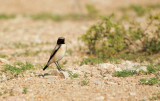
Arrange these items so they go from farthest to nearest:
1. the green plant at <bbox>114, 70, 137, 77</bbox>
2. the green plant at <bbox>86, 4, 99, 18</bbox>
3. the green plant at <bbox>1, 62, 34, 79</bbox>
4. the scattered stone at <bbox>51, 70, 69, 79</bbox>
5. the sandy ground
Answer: the green plant at <bbox>86, 4, 99, 18</bbox>
the green plant at <bbox>1, 62, 34, 79</bbox>
the green plant at <bbox>114, 70, 137, 77</bbox>
the scattered stone at <bbox>51, 70, 69, 79</bbox>
the sandy ground

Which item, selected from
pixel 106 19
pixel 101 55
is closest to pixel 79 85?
pixel 101 55

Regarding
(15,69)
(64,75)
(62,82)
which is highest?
(15,69)

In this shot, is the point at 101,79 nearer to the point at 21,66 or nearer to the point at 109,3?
the point at 21,66

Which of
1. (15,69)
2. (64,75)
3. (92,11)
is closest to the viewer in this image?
(64,75)

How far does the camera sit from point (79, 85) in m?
5.76

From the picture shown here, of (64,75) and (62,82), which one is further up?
(64,75)

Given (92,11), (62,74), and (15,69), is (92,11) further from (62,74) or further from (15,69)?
(62,74)

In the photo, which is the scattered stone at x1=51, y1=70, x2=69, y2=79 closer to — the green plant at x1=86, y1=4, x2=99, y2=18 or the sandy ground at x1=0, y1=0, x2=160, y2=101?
the sandy ground at x1=0, y1=0, x2=160, y2=101

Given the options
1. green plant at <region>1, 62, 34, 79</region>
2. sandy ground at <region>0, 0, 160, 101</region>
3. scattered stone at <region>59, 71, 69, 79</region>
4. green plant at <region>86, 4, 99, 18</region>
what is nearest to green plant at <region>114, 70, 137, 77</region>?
sandy ground at <region>0, 0, 160, 101</region>

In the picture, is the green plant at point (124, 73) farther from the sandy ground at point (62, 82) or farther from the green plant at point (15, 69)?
the green plant at point (15, 69)

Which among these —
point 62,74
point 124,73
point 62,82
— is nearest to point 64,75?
point 62,74

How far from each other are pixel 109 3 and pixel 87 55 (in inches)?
461

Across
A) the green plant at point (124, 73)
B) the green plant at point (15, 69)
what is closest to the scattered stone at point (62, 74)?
the green plant at point (15, 69)

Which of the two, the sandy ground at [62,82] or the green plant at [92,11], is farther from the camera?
the green plant at [92,11]
